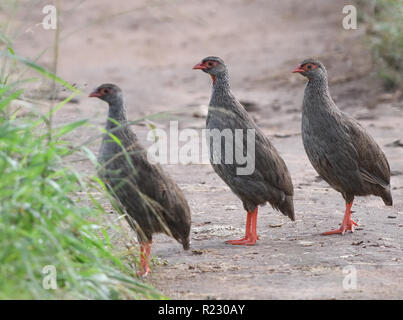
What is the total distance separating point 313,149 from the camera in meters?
6.93

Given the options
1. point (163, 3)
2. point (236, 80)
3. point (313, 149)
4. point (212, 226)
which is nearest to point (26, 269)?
point (163, 3)

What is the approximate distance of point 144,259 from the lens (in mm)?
5484

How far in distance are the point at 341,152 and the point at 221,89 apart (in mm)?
1215

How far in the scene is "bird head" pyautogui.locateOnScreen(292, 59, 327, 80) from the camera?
23.7 feet

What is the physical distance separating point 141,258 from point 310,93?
2555 millimetres

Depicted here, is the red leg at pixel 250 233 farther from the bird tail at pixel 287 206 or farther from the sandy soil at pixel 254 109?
the bird tail at pixel 287 206

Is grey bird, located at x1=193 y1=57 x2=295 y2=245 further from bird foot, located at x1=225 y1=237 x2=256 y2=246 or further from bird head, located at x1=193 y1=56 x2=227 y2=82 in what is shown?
bird head, located at x1=193 y1=56 x2=227 y2=82

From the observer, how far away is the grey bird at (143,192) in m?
5.46

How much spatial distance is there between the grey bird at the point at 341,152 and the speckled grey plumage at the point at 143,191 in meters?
1.62

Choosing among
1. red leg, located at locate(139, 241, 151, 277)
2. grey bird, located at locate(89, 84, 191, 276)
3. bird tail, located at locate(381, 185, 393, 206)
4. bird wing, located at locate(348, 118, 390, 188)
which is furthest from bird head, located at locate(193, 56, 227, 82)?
red leg, located at locate(139, 241, 151, 277)

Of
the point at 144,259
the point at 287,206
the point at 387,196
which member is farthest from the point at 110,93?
the point at 387,196

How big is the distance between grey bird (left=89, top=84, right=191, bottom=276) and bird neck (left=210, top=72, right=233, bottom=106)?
1.39 meters

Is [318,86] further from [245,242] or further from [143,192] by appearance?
[143,192]
